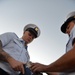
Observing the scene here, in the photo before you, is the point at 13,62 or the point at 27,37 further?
the point at 27,37

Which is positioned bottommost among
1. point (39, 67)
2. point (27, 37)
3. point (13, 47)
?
point (39, 67)

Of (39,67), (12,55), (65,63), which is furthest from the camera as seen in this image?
(12,55)

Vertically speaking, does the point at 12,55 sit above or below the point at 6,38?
below

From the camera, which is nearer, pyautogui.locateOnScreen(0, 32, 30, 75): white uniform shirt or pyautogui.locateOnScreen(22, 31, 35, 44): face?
pyautogui.locateOnScreen(0, 32, 30, 75): white uniform shirt

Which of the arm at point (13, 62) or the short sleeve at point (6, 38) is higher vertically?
the short sleeve at point (6, 38)

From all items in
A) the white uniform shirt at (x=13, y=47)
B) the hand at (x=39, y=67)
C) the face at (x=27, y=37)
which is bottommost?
the hand at (x=39, y=67)

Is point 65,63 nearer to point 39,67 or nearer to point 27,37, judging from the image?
point 39,67

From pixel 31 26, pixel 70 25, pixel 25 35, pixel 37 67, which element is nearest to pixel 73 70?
pixel 37 67

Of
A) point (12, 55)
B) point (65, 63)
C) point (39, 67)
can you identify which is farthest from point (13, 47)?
point (65, 63)

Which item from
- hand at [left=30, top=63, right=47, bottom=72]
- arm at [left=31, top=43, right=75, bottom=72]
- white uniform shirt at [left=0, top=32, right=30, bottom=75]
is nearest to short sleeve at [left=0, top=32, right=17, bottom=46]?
white uniform shirt at [left=0, top=32, right=30, bottom=75]

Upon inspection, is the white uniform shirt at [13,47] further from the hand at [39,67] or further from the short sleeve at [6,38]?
the hand at [39,67]

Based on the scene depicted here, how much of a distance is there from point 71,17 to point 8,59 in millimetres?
519

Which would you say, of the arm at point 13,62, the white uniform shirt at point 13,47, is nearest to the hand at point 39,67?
the arm at point 13,62

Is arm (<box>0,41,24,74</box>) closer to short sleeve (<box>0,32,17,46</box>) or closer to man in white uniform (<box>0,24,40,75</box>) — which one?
man in white uniform (<box>0,24,40,75</box>)
